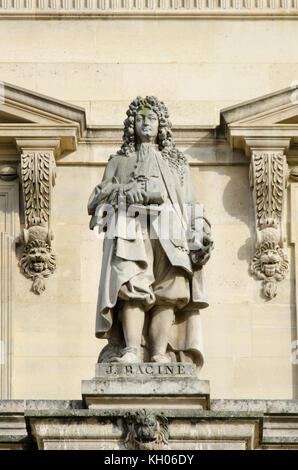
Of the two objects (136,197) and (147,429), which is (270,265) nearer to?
(136,197)

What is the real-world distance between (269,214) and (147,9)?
272 cm

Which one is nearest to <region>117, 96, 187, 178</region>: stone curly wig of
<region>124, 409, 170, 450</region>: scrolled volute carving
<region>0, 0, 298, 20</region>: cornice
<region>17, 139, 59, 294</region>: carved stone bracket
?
<region>124, 409, 170, 450</region>: scrolled volute carving

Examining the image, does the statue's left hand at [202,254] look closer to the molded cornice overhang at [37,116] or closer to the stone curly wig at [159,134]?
the stone curly wig at [159,134]

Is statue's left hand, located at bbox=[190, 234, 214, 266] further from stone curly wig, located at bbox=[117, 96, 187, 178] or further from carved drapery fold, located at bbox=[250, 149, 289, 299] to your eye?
carved drapery fold, located at bbox=[250, 149, 289, 299]

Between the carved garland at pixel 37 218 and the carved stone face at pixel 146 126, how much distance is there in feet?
10.2

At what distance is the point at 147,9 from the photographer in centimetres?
3444

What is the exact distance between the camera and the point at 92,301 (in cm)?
3312

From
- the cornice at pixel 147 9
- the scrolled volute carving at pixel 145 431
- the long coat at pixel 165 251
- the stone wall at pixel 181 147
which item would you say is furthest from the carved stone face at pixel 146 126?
the cornice at pixel 147 9

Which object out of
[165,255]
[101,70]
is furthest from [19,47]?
[165,255]

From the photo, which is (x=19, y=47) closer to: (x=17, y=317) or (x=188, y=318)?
(x=17, y=317)

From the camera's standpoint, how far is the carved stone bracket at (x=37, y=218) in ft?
109

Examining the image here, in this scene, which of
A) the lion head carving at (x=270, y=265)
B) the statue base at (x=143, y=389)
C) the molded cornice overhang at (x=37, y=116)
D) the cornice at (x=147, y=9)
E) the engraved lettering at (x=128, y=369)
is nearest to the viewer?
the statue base at (x=143, y=389)

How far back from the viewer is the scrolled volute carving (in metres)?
28.5

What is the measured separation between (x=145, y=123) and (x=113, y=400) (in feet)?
9.60
